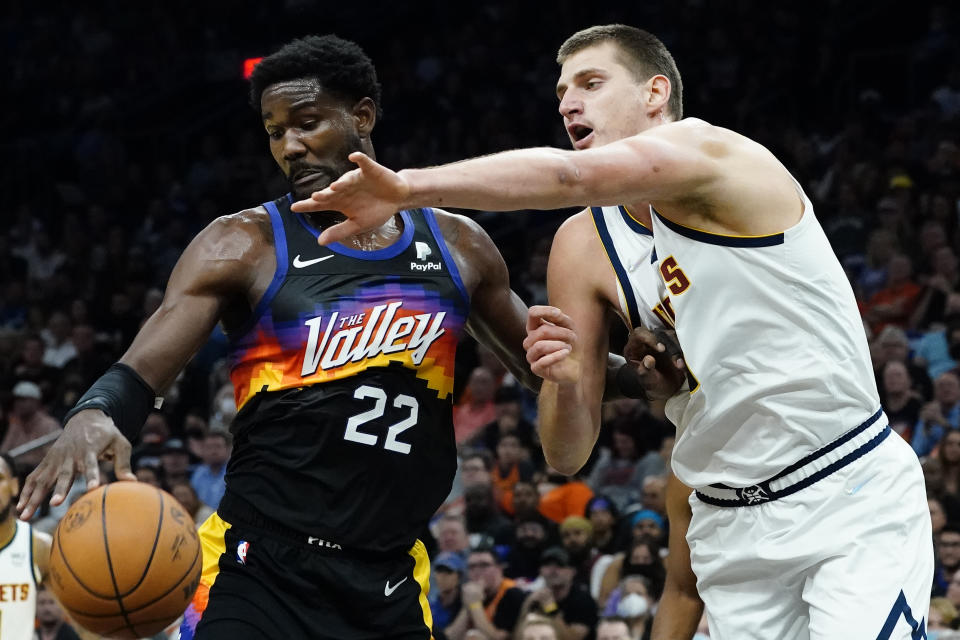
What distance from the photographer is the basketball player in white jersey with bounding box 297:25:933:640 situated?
10.7 ft

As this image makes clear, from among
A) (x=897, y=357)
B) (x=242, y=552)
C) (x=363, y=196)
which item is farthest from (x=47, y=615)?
(x=363, y=196)

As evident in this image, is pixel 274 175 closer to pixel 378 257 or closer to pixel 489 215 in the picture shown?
pixel 489 215

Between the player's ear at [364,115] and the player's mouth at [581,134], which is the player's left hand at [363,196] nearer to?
the player's mouth at [581,134]

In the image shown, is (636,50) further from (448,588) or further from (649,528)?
(448,588)

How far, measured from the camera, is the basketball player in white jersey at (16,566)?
23.1 ft

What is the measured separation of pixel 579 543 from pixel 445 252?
15.1ft

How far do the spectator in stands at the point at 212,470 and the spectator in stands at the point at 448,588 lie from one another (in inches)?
86.8

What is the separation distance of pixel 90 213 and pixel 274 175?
220cm

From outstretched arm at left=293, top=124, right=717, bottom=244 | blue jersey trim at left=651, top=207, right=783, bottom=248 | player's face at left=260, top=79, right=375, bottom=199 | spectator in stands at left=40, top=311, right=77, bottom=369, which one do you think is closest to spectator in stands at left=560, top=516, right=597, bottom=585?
player's face at left=260, top=79, right=375, bottom=199

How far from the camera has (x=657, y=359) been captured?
3.62 metres

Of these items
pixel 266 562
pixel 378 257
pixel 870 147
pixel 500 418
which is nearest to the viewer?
pixel 266 562

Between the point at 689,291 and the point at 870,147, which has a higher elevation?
the point at 689,291

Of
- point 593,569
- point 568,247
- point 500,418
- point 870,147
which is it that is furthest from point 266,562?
point 870,147

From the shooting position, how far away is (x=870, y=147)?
11.1 m
